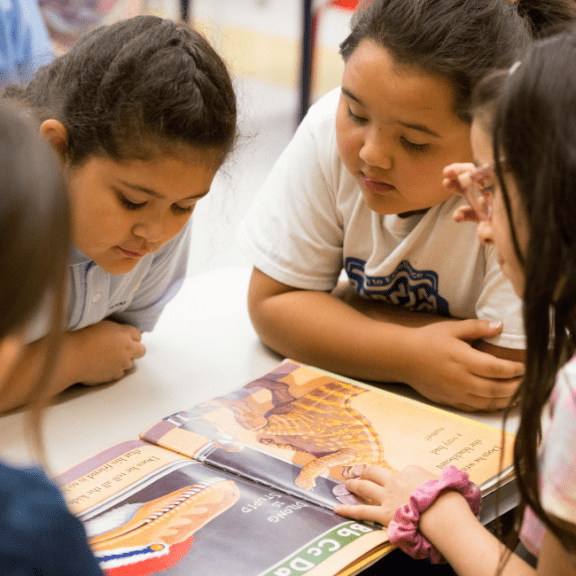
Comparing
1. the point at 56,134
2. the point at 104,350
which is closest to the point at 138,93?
the point at 56,134

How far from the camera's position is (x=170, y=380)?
34.2 inches

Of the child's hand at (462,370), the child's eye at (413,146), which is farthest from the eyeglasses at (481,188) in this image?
the child's hand at (462,370)

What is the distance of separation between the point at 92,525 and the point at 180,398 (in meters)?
0.26

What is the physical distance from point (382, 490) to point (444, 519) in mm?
58

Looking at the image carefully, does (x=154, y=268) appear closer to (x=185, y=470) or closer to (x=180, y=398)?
(x=180, y=398)

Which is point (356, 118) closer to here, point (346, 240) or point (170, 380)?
point (346, 240)

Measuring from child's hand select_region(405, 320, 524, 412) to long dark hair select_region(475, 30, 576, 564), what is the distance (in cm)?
30

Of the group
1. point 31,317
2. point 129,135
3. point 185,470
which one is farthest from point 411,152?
point 31,317

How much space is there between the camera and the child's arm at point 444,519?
22.4 inches

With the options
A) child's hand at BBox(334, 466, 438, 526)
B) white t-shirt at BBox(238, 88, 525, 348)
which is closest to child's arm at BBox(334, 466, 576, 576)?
child's hand at BBox(334, 466, 438, 526)

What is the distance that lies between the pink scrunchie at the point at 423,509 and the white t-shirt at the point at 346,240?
30 cm

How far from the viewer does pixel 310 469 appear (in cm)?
67

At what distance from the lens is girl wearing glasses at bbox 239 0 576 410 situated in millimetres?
750

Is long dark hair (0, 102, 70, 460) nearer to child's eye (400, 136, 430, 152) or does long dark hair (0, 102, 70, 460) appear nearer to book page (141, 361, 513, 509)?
Answer: book page (141, 361, 513, 509)
